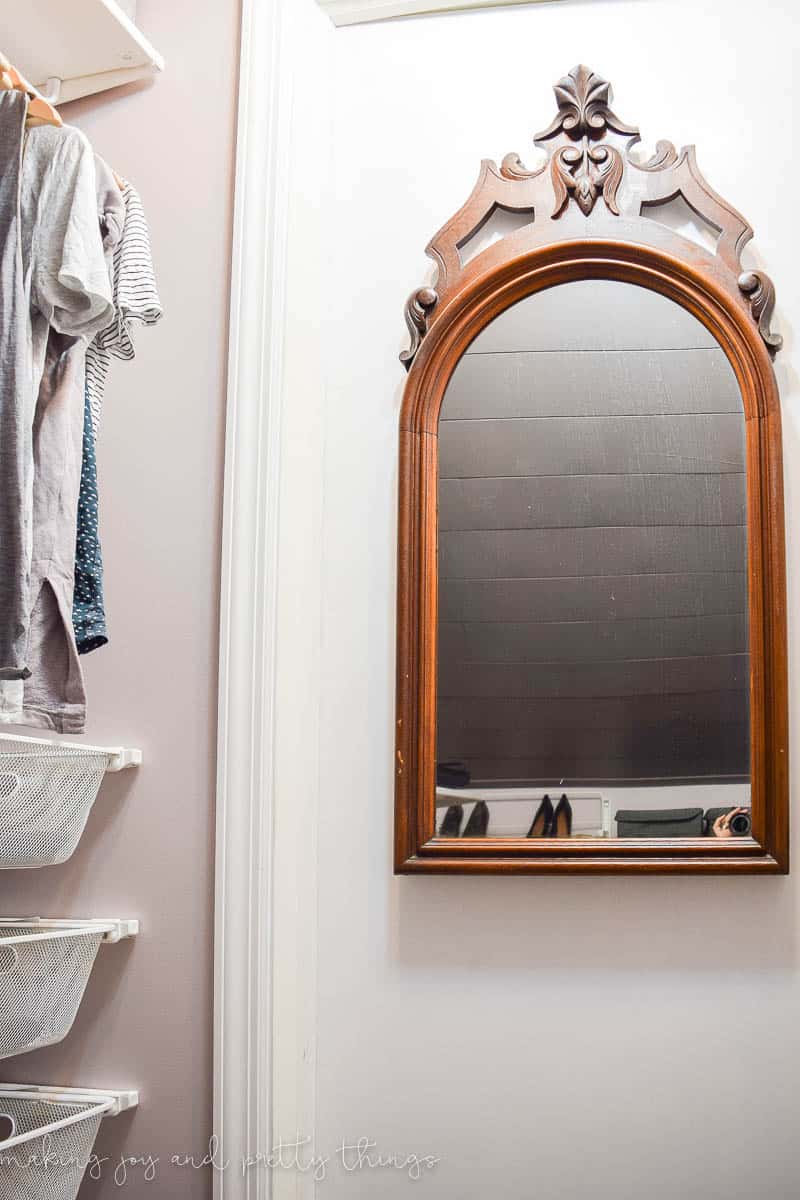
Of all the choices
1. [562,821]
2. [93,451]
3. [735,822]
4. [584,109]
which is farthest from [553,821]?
[584,109]

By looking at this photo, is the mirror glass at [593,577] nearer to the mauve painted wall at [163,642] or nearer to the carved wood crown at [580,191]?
the carved wood crown at [580,191]

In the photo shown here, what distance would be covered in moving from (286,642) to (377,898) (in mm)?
390

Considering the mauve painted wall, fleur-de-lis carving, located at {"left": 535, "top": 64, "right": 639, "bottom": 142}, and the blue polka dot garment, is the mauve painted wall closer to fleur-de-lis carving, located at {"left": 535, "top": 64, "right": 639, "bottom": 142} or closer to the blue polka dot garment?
the blue polka dot garment

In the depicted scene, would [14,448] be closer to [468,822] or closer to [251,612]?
[251,612]

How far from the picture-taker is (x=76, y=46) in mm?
1605

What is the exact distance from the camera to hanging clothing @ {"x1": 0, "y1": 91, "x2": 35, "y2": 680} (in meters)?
0.99

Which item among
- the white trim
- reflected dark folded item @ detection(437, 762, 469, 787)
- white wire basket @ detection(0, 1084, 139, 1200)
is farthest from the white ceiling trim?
white wire basket @ detection(0, 1084, 139, 1200)

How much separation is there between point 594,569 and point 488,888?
0.47m

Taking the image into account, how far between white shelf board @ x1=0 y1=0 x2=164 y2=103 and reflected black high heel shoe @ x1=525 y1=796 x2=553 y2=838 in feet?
4.04

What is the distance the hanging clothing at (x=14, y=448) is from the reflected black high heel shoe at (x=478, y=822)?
2.39 ft

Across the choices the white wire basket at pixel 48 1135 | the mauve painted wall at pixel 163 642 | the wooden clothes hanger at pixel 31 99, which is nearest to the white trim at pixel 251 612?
the mauve painted wall at pixel 163 642

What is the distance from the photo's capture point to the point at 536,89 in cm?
174

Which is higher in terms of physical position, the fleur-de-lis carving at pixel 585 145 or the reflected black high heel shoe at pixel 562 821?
the fleur-de-lis carving at pixel 585 145

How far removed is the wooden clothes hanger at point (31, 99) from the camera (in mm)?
1117
